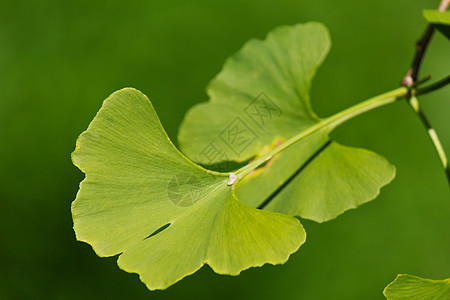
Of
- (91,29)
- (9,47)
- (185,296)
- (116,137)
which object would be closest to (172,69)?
(91,29)

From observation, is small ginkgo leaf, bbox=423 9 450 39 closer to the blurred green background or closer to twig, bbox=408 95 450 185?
twig, bbox=408 95 450 185

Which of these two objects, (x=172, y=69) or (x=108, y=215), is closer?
(x=108, y=215)

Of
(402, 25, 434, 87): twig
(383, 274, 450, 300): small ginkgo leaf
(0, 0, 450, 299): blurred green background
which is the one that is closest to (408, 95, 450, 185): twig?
(402, 25, 434, 87): twig

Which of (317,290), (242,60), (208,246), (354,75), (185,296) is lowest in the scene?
(317,290)

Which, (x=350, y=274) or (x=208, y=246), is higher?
→ (x=208, y=246)

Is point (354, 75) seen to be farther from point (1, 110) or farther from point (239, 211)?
point (239, 211)

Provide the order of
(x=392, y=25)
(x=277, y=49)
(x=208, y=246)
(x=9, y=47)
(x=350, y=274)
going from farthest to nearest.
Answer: (x=392, y=25), (x=9, y=47), (x=350, y=274), (x=277, y=49), (x=208, y=246)

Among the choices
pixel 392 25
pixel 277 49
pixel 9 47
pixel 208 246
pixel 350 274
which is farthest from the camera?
pixel 392 25

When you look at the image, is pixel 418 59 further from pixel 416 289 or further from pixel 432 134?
pixel 416 289
